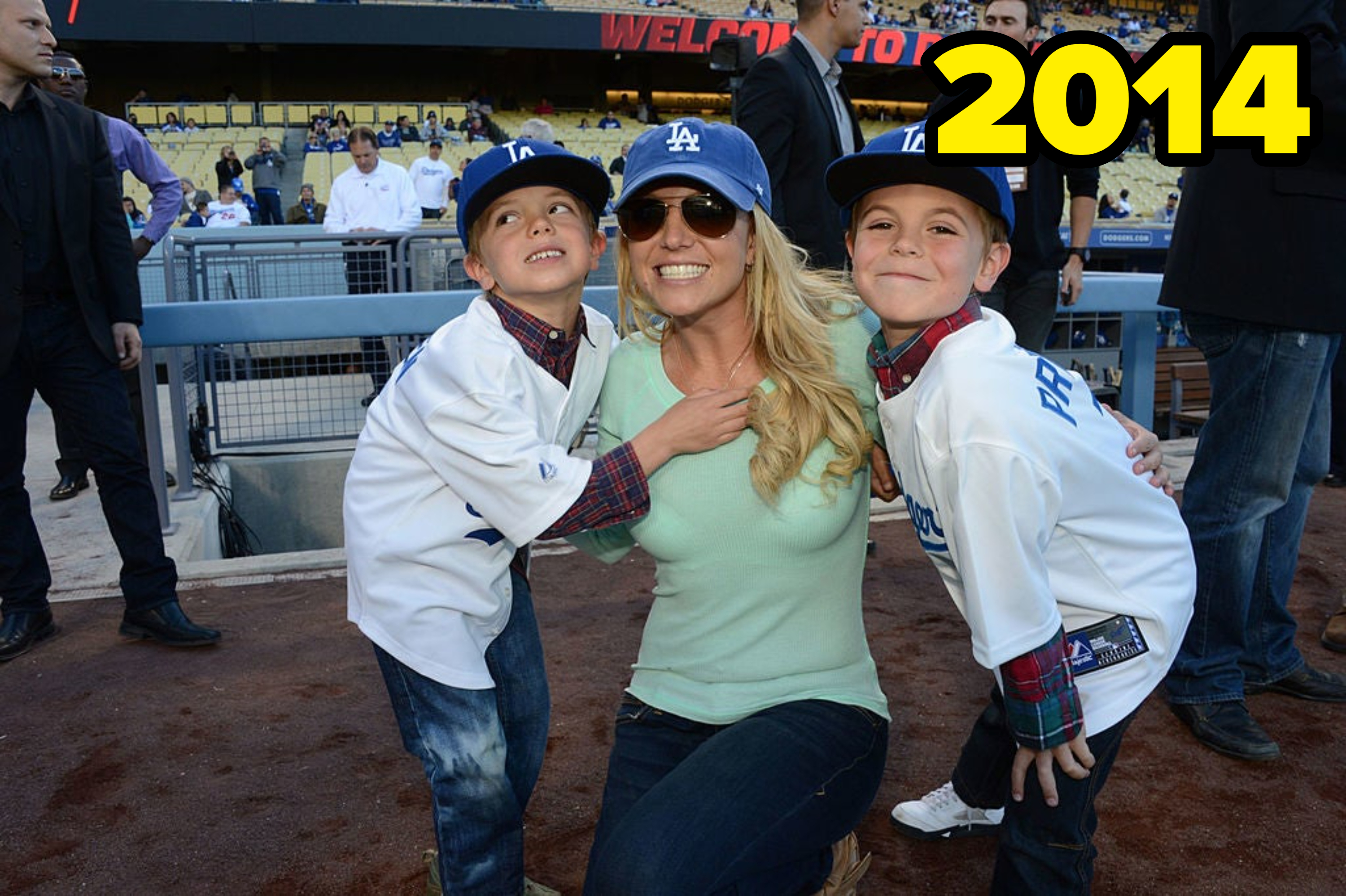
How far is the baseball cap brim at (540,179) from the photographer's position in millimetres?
2199

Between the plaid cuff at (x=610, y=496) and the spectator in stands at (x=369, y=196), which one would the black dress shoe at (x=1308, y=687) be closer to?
the plaid cuff at (x=610, y=496)

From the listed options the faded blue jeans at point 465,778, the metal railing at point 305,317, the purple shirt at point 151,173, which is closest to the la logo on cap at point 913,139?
the faded blue jeans at point 465,778

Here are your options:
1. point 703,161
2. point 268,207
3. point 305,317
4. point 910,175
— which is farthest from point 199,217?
point 910,175

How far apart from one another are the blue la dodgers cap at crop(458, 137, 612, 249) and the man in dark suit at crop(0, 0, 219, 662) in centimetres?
237

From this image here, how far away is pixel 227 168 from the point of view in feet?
65.0

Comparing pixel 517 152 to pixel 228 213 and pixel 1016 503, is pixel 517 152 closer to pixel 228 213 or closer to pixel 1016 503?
pixel 1016 503

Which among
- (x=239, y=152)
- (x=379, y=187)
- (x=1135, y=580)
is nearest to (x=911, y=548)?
(x=1135, y=580)

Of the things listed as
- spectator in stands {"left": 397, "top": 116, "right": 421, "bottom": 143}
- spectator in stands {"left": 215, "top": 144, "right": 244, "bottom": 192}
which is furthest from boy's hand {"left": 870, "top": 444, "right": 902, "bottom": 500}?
spectator in stands {"left": 397, "top": 116, "right": 421, "bottom": 143}

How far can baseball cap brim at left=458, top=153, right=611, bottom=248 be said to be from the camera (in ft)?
7.22

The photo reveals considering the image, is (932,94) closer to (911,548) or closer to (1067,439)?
(911,548)

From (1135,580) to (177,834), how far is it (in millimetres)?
2378

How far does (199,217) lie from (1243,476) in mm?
14922

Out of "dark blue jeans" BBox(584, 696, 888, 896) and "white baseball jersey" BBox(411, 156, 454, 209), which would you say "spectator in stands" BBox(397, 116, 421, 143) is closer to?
"white baseball jersey" BBox(411, 156, 454, 209)

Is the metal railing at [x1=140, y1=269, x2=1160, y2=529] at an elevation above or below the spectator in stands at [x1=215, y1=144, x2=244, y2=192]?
below
